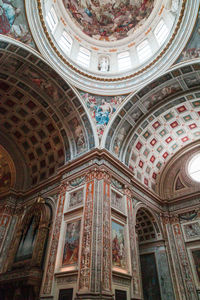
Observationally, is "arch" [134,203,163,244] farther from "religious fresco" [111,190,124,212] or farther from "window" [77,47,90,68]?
"window" [77,47,90,68]

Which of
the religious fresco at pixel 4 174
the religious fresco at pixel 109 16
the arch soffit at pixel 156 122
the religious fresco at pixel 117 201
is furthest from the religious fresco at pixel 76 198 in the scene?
the religious fresco at pixel 109 16

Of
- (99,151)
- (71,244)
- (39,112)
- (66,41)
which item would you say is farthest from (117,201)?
(66,41)

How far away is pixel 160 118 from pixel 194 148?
14.2 feet

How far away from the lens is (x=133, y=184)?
46.9 ft

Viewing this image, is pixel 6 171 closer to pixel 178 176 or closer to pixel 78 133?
pixel 78 133

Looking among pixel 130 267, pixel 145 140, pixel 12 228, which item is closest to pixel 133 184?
pixel 145 140

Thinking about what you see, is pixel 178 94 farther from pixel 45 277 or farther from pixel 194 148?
pixel 45 277

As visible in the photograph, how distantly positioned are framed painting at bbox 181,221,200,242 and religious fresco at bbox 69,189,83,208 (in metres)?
8.47

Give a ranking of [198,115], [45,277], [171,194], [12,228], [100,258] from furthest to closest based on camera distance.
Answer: [171,194], [198,115], [12,228], [45,277], [100,258]

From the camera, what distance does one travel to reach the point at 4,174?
16.6 m

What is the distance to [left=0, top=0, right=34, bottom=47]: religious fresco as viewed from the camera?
35.3 ft

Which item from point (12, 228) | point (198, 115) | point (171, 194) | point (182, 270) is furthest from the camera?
point (171, 194)

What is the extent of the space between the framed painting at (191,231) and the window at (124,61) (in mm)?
13476

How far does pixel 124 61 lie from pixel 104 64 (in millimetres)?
1898
